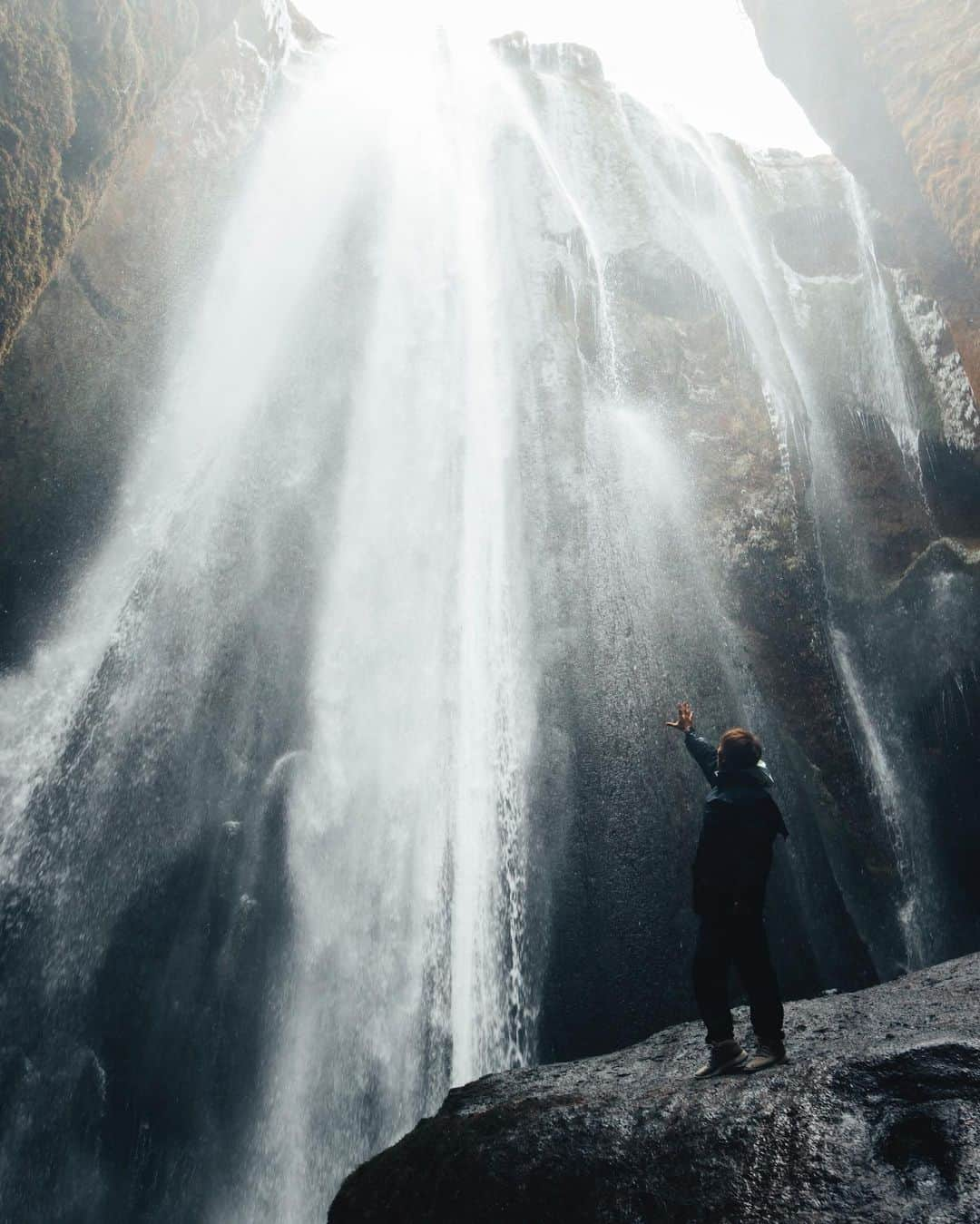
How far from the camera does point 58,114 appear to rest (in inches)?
324

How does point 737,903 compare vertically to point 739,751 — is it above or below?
below

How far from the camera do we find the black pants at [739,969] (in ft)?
10.9

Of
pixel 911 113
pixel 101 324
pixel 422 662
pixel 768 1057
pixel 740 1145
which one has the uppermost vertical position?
pixel 911 113

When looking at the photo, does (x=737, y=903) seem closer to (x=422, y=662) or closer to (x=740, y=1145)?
(x=740, y=1145)

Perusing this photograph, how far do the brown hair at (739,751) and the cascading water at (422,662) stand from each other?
6.57 metres

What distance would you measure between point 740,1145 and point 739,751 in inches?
57.4

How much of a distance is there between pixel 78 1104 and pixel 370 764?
Result: 472 cm

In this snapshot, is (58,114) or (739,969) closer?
(739,969)

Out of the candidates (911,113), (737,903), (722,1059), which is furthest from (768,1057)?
(911,113)

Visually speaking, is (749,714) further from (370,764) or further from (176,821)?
(176,821)

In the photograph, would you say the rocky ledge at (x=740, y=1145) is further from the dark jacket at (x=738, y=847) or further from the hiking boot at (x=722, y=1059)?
the dark jacket at (x=738, y=847)

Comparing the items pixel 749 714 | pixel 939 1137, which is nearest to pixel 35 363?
pixel 749 714

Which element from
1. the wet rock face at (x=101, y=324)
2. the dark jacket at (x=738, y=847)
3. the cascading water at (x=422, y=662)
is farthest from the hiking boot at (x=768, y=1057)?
the wet rock face at (x=101, y=324)

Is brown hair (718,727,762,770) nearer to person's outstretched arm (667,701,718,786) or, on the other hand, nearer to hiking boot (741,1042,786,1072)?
person's outstretched arm (667,701,718,786)
